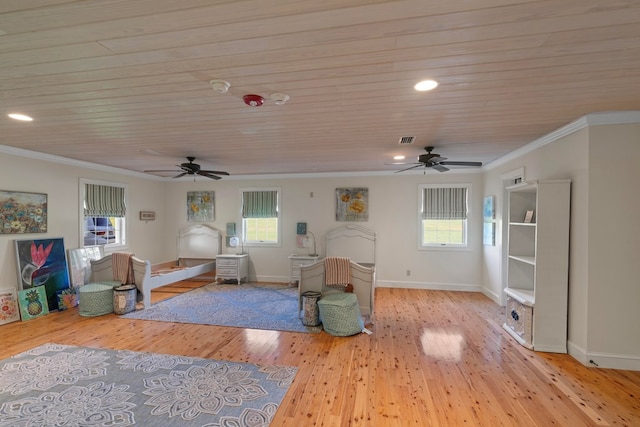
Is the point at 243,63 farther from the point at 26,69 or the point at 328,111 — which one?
the point at 26,69

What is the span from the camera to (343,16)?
1425mm

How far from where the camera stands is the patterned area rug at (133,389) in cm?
221

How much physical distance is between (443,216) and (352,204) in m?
1.95

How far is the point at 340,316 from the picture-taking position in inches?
147

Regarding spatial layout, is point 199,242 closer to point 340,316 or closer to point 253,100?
point 340,316

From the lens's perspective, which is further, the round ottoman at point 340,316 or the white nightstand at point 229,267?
the white nightstand at point 229,267

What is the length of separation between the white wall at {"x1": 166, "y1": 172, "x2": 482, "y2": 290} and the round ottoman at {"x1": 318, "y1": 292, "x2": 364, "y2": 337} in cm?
273

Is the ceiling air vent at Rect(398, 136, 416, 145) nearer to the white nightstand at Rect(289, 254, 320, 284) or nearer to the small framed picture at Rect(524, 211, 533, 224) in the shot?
the small framed picture at Rect(524, 211, 533, 224)

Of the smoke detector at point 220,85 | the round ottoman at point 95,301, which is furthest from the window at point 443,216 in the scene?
the round ottoman at point 95,301

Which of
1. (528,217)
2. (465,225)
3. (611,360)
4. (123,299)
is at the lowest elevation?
(611,360)

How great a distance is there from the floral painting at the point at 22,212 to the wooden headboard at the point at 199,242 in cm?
274

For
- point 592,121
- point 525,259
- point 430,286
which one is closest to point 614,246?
point 525,259

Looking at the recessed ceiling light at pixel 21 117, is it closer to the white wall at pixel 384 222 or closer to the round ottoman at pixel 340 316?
the round ottoman at pixel 340 316

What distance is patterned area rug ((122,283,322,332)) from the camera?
4176 mm
